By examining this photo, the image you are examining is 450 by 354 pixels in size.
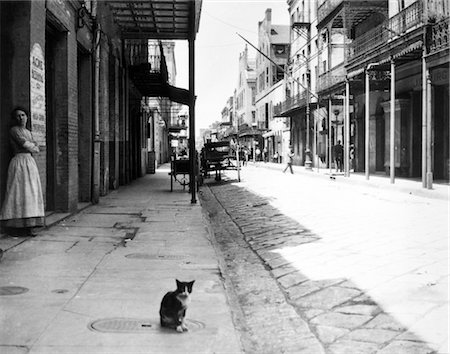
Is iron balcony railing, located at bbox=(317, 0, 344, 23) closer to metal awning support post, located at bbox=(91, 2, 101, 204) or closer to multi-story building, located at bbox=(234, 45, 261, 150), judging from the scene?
metal awning support post, located at bbox=(91, 2, 101, 204)

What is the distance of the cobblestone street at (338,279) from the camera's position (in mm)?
4098

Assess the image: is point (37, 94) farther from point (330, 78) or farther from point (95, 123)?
point (330, 78)

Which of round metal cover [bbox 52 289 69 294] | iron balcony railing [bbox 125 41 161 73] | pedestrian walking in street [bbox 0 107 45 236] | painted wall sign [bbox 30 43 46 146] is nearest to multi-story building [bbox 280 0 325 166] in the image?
iron balcony railing [bbox 125 41 161 73]

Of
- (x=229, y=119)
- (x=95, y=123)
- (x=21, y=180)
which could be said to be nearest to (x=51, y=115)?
(x=95, y=123)

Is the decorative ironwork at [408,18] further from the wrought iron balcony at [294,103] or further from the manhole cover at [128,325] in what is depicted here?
the wrought iron balcony at [294,103]

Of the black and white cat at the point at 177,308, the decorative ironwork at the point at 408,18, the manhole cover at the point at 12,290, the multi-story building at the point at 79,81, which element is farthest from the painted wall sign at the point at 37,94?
the decorative ironwork at the point at 408,18

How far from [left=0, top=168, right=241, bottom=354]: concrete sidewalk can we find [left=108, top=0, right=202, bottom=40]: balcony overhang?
7.73 m

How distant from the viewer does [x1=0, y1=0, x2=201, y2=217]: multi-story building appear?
7.83 meters

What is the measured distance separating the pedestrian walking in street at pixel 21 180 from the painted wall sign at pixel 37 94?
456 millimetres

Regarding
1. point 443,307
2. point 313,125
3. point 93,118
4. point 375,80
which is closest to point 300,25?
point 313,125

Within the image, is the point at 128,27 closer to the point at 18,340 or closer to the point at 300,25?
the point at 18,340

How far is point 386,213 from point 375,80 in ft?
45.8

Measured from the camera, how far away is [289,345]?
397 centimetres

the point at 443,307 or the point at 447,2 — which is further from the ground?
the point at 447,2
